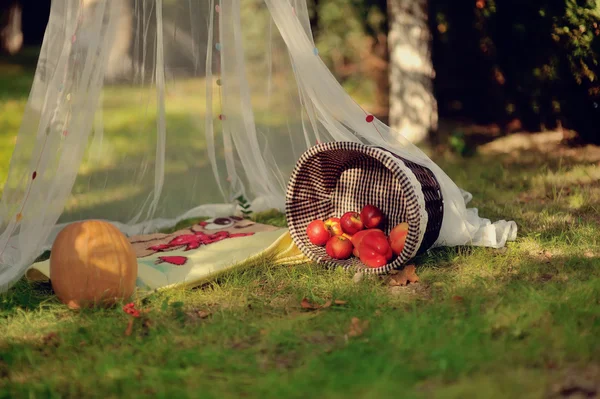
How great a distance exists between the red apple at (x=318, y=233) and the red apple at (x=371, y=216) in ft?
0.73

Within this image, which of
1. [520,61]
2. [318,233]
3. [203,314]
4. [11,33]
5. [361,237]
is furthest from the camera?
[11,33]

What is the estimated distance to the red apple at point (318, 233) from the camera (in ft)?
14.2

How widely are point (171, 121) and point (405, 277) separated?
2.05m

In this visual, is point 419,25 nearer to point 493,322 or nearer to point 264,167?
point 264,167

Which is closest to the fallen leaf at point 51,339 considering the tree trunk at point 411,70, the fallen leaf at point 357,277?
the fallen leaf at point 357,277

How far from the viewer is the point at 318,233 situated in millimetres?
4328

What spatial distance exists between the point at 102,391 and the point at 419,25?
194 inches

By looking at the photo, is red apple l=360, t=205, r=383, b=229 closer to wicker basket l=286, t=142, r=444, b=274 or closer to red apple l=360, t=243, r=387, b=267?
wicker basket l=286, t=142, r=444, b=274

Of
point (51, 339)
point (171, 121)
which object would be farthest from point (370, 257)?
point (171, 121)

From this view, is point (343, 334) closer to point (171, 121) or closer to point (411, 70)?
point (171, 121)

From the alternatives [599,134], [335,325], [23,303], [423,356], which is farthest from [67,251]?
[599,134]

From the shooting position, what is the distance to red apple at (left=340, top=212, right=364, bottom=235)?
4.34 metres

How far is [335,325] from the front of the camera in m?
3.27

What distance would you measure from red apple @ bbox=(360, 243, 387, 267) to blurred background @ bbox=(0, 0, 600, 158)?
2.95 meters
